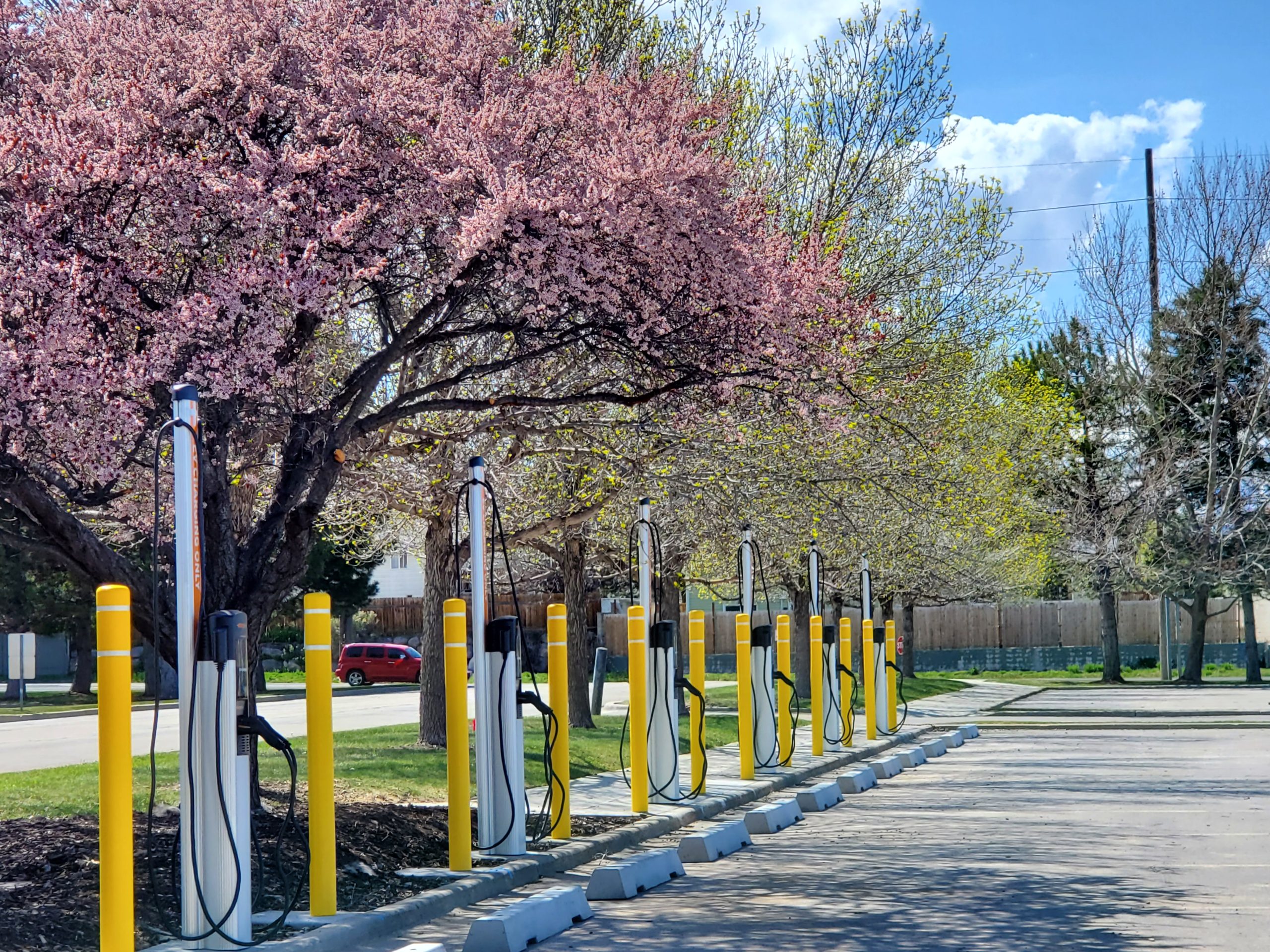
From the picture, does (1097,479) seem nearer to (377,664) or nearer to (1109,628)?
(1109,628)

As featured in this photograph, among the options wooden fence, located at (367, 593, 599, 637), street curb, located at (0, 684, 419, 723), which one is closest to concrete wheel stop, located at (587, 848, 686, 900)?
street curb, located at (0, 684, 419, 723)

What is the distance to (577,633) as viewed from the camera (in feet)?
70.5

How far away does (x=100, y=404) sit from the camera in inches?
341

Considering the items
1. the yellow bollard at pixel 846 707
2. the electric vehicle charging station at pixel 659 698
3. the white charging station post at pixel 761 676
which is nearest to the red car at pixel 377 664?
the yellow bollard at pixel 846 707

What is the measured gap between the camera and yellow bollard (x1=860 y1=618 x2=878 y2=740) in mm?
18625

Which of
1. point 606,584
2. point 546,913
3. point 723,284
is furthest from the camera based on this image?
point 606,584

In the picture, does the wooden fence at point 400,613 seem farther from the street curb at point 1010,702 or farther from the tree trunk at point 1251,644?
the tree trunk at point 1251,644

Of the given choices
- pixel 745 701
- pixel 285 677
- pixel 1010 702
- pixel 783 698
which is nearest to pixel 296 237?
pixel 745 701

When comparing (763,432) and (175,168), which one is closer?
(175,168)

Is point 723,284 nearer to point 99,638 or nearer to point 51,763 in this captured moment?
point 99,638

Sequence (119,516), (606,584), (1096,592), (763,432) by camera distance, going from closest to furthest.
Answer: (119,516) → (763,432) → (606,584) → (1096,592)

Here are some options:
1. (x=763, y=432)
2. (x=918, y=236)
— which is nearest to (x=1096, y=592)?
(x=918, y=236)

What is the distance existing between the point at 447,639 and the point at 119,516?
5.07 metres

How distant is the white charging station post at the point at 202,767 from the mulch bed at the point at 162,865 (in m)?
0.41
